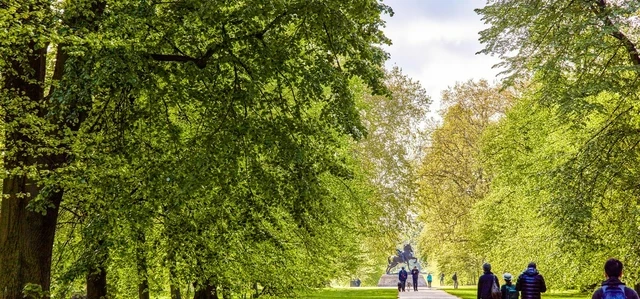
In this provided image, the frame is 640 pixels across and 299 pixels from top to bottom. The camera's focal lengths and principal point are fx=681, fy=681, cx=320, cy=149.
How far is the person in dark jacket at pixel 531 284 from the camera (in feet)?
35.4

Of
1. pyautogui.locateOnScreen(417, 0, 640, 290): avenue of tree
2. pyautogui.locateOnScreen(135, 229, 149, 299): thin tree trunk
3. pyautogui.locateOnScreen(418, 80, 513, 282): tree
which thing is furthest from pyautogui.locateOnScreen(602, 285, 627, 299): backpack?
pyautogui.locateOnScreen(418, 80, 513, 282): tree

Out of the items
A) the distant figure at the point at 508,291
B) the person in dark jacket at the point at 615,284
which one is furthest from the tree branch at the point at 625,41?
the person in dark jacket at the point at 615,284

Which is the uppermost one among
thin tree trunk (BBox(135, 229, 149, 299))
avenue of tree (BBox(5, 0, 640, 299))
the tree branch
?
the tree branch

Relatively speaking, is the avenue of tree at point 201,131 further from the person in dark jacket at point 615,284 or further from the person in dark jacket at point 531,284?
the person in dark jacket at point 615,284

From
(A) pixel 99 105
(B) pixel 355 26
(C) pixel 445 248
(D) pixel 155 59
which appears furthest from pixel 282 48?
(C) pixel 445 248

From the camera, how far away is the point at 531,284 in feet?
35.5

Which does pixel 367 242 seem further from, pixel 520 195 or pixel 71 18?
pixel 71 18

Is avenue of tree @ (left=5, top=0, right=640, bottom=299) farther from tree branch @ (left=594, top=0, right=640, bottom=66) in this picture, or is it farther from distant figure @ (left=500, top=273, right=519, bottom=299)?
distant figure @ (left=500, top=273, right=519, bottom=299)

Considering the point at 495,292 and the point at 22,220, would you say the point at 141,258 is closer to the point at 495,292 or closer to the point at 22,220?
the point at 22,220

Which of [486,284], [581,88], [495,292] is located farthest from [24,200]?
[581,88]

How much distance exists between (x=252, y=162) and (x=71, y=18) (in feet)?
11.2

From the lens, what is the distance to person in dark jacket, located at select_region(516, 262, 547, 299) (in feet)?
35.4

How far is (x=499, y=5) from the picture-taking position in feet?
53.9

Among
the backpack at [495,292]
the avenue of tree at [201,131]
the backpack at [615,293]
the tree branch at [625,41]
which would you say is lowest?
the backpack at [495,292]
